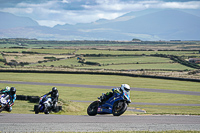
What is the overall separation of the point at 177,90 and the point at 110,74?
2167cm

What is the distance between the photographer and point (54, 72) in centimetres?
7031

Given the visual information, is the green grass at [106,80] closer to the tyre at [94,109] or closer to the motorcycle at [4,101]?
the tyre at [94,109]

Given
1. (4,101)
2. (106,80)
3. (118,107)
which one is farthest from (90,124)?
(106,80)

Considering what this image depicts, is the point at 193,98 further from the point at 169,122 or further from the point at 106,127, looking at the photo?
the point at 106,127

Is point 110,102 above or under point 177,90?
above

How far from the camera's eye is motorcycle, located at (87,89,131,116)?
16922 mm

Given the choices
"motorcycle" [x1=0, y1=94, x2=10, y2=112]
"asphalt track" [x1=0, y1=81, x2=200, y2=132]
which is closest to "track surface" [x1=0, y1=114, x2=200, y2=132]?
"asphalt track" [x1=0, y1=81, x2=200, y2=132]

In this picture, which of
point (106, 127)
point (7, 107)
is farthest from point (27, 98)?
point (106, 127)

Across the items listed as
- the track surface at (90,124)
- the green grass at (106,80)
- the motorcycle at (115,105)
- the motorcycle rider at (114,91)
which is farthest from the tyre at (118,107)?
the green grass at (106,80)

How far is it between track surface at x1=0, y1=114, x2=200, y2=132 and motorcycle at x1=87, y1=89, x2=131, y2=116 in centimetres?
50

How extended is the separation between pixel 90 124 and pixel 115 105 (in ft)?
8.56

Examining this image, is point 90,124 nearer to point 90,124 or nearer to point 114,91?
point 90,124

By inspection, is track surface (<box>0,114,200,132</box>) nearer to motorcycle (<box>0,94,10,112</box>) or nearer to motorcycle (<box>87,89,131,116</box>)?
motorcycle (<box>87,89,131,116</box>)

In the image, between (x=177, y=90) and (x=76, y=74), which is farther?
(x=76, y=74)
